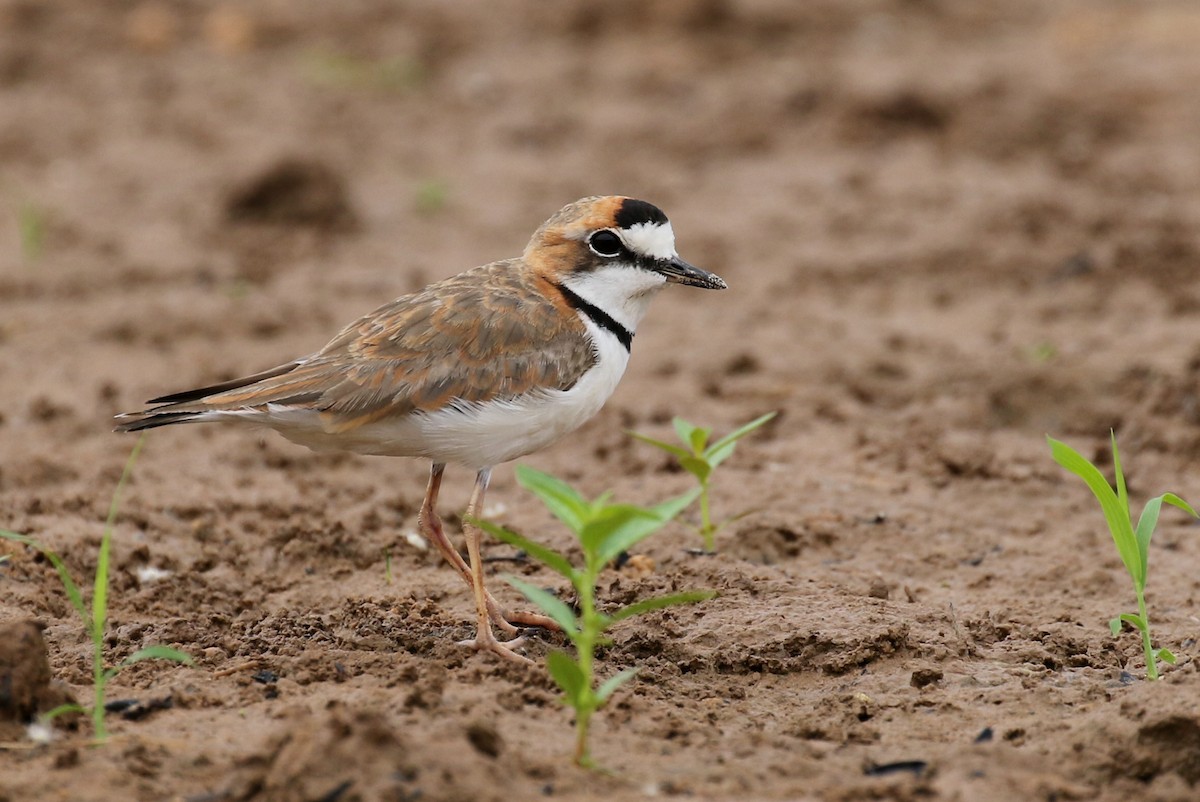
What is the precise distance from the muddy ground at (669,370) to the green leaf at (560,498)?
1.78ft

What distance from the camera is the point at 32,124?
36.7 feet

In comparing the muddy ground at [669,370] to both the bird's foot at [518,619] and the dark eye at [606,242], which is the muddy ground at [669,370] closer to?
the bird's foot at [518,619]

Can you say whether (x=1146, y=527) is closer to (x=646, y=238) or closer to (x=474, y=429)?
(x=646, y=238)

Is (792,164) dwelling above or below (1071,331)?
above

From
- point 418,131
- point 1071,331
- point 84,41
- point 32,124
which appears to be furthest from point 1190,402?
point 84,41

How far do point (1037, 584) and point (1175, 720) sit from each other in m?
1.66

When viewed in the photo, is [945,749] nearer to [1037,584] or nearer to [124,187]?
[1037,584]

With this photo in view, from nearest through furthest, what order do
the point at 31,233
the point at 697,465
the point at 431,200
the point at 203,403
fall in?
the point at 203,403, the point at 697,465, the point at 31,233, the point at 431,200

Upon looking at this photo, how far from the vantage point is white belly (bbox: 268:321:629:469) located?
4645 mm

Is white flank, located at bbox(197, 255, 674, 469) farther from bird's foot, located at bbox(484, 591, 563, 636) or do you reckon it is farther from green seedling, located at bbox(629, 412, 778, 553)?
bird's foot, located at bbox(484, 591, 563, 636)

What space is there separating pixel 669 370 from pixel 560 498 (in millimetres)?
3947

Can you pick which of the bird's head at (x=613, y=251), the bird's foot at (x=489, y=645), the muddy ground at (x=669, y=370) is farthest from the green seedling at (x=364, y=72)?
the bird's foot at (x=489, y=645)

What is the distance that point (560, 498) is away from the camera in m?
3.71

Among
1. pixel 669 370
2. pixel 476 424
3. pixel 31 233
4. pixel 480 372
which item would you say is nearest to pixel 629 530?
pixel 476 424
